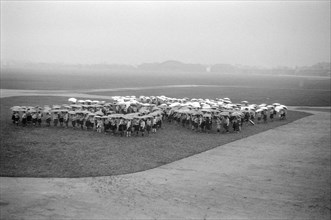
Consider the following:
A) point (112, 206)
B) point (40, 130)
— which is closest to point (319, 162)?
point (112, 206)

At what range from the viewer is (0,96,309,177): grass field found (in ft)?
53.4

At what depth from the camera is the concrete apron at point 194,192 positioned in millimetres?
11742

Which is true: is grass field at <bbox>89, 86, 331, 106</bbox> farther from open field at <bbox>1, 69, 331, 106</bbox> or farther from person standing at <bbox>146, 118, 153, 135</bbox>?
person standing at <bbox>146, 118, 153, 135</bbox>

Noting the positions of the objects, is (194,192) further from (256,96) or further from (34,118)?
(256,96)

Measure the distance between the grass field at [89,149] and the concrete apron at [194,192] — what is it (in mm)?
1079

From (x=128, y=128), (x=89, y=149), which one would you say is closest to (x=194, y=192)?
(x=89, y=149)

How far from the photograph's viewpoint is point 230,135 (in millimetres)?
25953

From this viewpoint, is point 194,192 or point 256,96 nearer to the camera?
point 194,192

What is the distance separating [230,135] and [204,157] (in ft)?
24.1

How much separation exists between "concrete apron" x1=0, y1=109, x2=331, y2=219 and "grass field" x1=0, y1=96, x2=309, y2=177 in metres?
1.08

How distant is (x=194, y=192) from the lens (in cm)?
1375

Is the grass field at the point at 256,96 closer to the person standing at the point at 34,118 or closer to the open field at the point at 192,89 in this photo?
the open field at the point at 192,89

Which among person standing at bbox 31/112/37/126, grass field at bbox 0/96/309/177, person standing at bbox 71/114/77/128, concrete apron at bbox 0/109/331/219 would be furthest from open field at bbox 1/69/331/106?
concrete apron at bbox 0/109/331/219

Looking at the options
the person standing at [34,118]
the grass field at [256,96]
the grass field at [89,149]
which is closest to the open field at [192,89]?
the grass field at [256,96]
